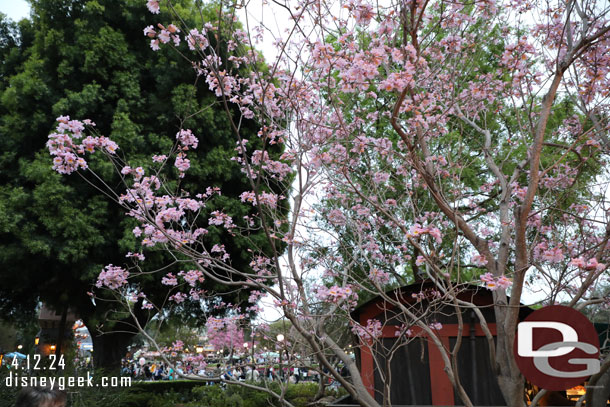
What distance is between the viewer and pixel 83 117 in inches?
330

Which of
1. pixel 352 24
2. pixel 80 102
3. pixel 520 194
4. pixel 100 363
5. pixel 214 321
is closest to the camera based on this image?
pixel 352 24

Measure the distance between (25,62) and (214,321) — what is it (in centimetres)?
742

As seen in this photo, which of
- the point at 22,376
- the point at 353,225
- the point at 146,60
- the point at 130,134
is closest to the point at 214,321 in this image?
the point at 353,225

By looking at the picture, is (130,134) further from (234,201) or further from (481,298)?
(481,298)

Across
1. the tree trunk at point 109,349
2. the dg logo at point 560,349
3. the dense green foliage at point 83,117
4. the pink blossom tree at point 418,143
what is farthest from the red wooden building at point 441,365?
the tree trunk at point 109,349

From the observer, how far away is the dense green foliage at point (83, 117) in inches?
304

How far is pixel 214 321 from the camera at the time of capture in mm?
5582

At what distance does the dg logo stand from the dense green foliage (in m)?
6.38

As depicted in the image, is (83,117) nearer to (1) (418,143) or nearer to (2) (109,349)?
(2) (109,349)

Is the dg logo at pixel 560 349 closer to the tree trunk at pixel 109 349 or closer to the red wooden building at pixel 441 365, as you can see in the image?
the red wooden building at pixel 441 365

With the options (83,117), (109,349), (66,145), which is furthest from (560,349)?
(109,349)

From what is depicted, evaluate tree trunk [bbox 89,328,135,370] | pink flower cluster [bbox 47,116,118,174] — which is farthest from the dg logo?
tree trunk [bbox 89,328,135,370]

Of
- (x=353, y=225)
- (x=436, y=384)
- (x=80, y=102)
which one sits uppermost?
(x=80, y=102)

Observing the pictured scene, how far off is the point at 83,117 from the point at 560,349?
871 centimetres
